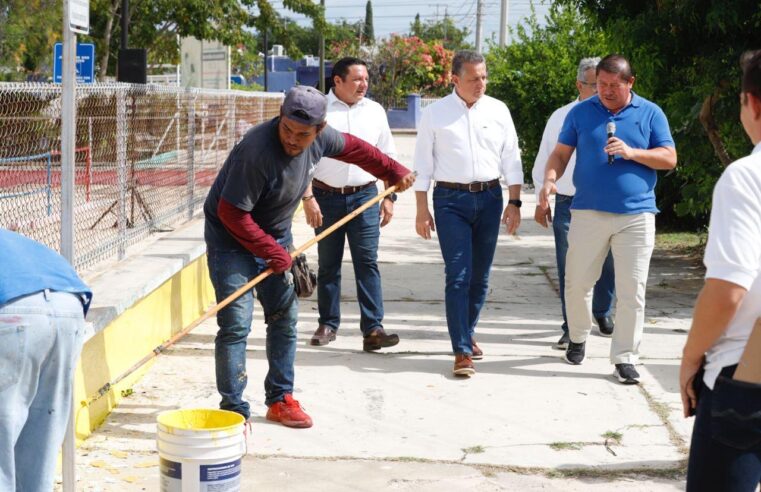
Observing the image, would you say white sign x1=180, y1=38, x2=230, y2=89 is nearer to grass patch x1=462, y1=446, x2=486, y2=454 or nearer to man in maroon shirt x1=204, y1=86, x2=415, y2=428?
man in maroon shirt x1=204, y1=86, x2=415, y2=428

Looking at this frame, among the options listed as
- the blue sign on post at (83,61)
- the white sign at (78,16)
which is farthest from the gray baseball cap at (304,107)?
the blue sign on post at (83,61)

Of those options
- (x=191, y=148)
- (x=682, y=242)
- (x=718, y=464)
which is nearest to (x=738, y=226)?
(x=718, y=464)

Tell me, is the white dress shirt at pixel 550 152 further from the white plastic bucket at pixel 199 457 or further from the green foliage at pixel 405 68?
the green foliage at pixel 405 68

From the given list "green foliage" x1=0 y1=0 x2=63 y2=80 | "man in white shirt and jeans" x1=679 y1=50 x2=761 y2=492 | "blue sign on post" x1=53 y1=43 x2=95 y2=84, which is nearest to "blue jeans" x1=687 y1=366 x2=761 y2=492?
"man in white shirt and jeans" x1=679 y1=50 x2=761 y2=492

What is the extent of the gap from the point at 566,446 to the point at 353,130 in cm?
Answer: 288

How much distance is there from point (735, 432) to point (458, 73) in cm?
427

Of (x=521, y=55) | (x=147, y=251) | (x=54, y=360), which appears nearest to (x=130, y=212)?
(x=147, y=251)

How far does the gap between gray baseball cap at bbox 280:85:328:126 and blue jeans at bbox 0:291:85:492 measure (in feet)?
6.29

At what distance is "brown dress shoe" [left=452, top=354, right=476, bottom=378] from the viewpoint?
6.54m

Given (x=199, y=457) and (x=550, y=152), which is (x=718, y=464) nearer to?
(x=199, y=457)

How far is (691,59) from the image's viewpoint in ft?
28.2

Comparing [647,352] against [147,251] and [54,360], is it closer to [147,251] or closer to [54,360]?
[147,251]

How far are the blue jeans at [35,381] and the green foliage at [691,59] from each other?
556cm

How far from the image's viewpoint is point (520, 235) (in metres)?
13.4
